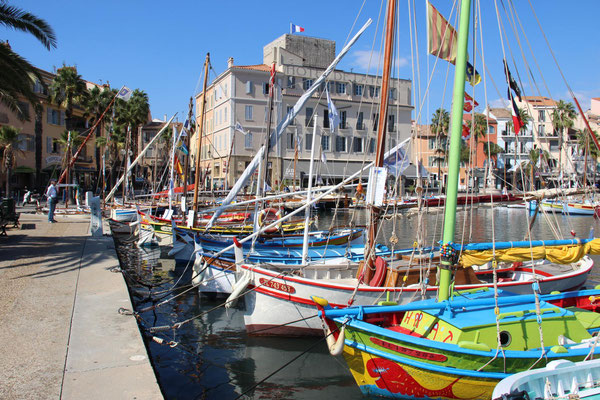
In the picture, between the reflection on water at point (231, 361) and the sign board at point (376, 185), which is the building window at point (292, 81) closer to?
the reflection on water at point (231, 361)

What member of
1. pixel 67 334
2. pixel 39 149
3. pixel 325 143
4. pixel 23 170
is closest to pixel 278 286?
pixel 67 334

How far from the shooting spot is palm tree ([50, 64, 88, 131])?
5409cm

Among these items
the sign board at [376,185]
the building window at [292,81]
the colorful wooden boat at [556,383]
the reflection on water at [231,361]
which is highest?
the building window at [292,81]

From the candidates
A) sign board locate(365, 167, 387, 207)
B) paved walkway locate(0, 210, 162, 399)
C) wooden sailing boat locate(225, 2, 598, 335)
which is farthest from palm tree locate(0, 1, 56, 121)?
sign board locate(365, 167, 387, 207)

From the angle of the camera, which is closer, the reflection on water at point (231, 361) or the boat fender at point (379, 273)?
the reflection on water at point (231, 361)

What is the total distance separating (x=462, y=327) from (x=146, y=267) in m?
17.8

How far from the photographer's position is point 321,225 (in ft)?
141

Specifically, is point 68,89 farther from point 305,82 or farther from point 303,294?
point 303,294

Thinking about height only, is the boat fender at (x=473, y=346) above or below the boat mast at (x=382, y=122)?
below

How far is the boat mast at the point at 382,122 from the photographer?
480 inches

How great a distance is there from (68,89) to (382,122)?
51.2 meters

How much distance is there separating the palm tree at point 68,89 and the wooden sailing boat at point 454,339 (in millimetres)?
54577

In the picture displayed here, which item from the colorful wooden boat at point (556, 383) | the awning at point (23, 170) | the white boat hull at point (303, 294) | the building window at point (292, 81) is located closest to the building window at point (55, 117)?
the awning at point (23, 170)

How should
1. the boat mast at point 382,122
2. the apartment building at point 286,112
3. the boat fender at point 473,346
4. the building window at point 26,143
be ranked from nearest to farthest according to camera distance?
the boat fender at point 473,346, the boat mast at point 382,122, the building window at point 26,143, the apartment building at point 286,112
